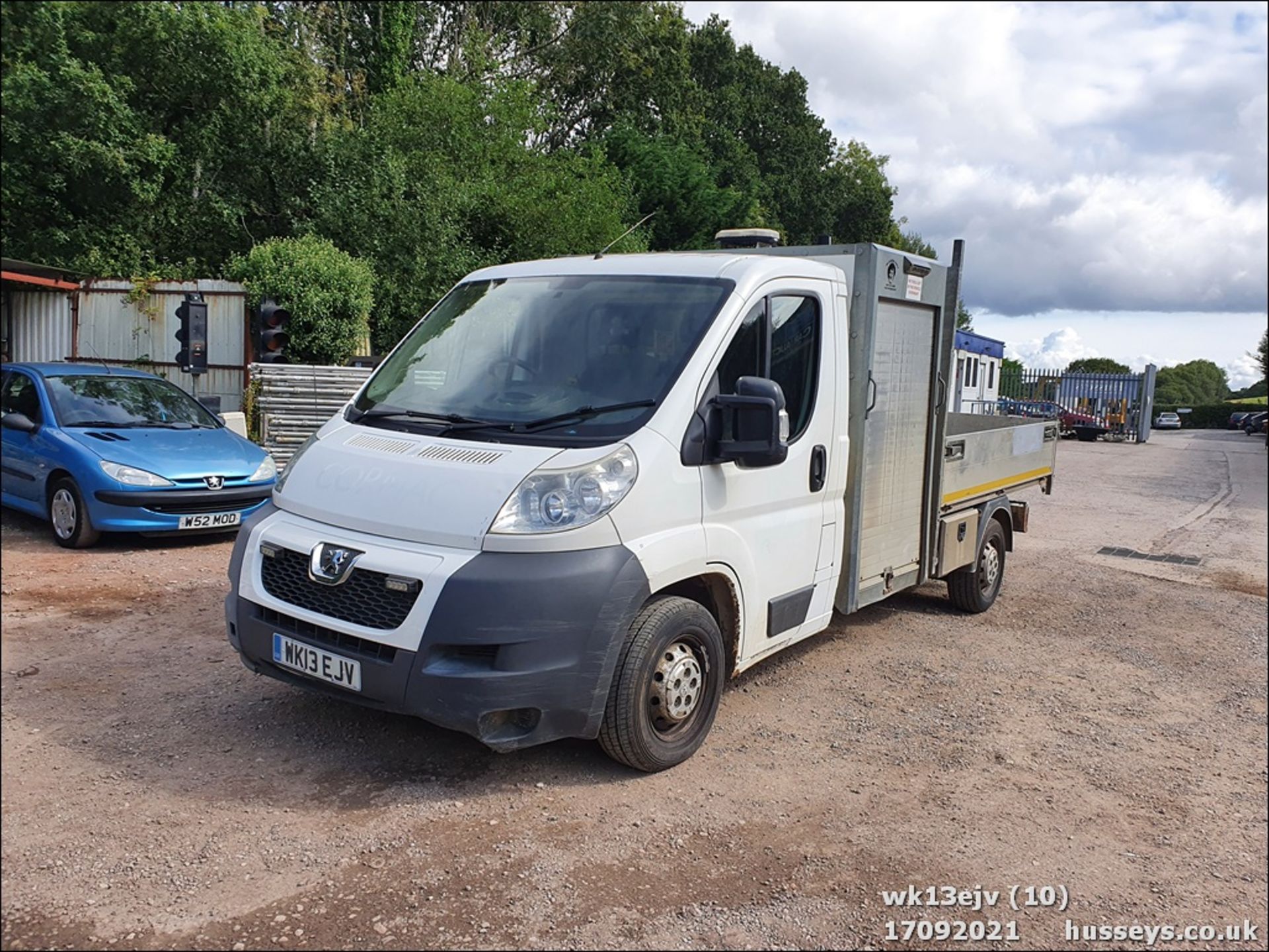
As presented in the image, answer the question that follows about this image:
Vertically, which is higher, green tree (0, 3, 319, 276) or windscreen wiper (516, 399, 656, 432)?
green tree (0, 3, 319, 276)

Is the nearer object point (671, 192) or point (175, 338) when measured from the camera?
point (175, 338)

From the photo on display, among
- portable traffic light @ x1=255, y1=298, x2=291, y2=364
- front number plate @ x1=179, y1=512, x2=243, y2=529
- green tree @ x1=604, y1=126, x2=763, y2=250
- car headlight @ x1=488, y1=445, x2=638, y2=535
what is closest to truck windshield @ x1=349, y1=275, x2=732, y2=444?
car headlight @ x1=488, y1=445, x2=638, y2=535

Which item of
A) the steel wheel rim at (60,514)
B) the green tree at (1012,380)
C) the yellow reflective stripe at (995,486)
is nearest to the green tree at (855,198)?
the green tree at (1012,380)

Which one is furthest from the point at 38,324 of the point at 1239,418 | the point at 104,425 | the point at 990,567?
the point at 1239,418

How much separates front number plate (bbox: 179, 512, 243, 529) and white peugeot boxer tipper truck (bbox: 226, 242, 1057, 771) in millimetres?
3811

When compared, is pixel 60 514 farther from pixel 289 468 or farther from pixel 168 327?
pixel 168 327

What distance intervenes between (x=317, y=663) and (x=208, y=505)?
16.0 ft

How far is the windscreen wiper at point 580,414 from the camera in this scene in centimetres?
413

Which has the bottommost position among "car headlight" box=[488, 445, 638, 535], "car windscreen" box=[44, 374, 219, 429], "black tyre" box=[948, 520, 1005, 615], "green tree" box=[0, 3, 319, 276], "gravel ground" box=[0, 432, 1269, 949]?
"gravel ground" box=[0, 432, 1269, 949]

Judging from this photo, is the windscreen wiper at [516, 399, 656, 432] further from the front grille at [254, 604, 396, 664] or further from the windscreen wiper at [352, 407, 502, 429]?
the front grille at [254, 604, 396, 664]

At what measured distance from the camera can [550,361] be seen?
454 cm

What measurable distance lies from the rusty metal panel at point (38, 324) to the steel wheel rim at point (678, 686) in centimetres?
324

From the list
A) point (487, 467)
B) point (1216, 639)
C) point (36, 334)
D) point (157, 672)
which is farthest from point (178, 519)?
point (1216, 639)

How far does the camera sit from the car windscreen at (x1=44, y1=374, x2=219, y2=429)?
7.20 m
